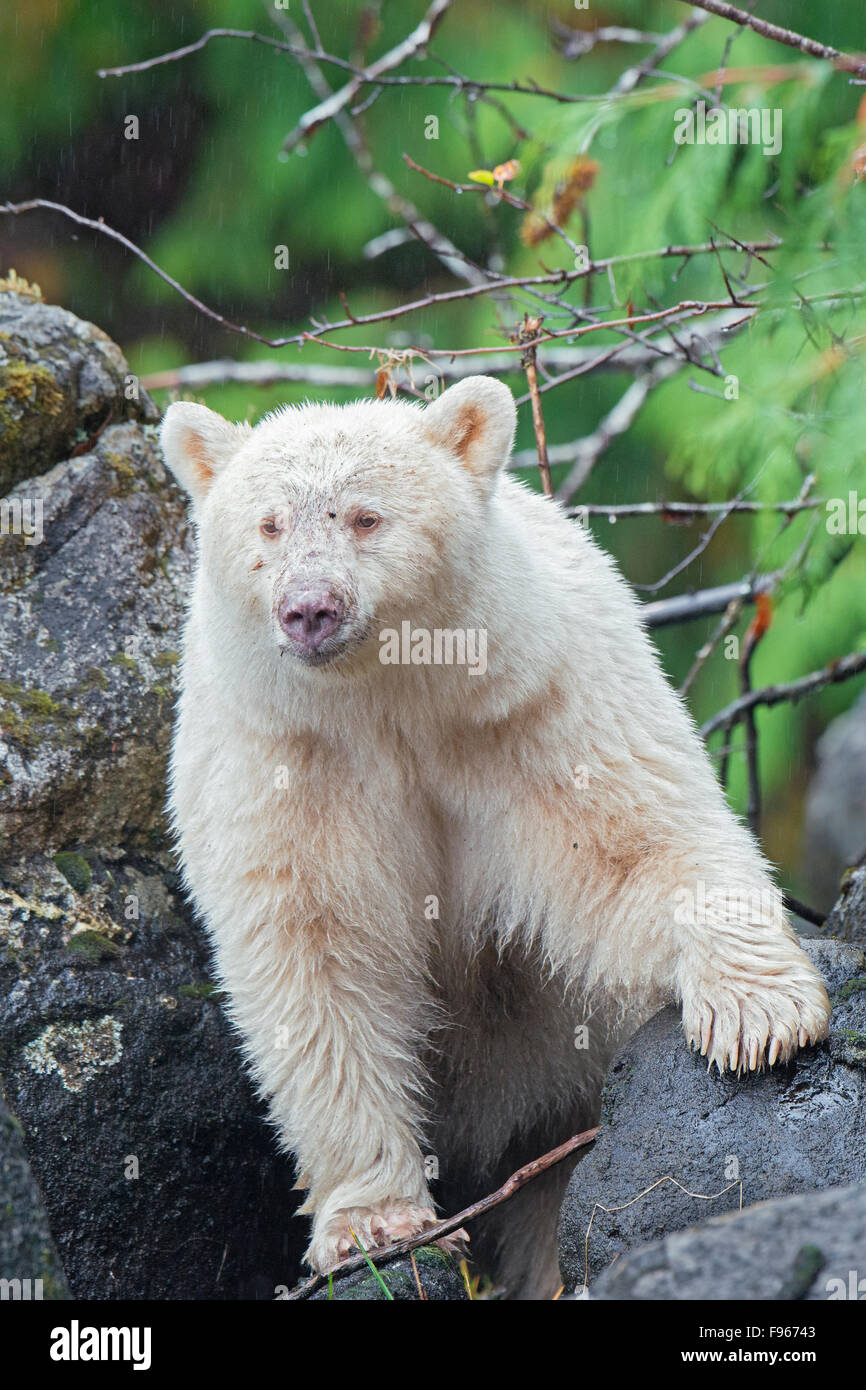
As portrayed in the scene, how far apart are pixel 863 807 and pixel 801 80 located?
564cm

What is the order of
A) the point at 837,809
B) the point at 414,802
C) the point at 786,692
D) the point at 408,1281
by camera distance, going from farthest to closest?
the point at 837,809 → the point at 786,692 → the point at 414,802 → the point at 408,1281

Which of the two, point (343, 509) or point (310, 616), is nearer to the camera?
point (310, 616)

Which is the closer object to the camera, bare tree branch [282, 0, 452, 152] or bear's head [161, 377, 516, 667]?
bear's head [161, 377, 516, 667]

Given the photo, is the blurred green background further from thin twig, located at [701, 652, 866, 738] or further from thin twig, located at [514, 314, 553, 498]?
thin twig, located at [514, 314, 553, 498]

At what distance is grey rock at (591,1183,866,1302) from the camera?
213 centimetres

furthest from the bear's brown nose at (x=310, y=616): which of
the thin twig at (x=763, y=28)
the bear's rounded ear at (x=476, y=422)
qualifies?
the thin twig at (x=763, y=28)

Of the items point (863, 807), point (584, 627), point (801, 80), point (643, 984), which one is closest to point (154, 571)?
point (584, 627)

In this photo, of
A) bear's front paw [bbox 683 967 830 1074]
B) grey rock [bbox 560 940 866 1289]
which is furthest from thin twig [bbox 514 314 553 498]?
grey rock [bbox 560 940 866 1289]

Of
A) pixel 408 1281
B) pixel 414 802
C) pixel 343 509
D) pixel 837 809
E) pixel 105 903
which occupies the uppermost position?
pixel 837 809

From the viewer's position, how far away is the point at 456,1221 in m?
3.33

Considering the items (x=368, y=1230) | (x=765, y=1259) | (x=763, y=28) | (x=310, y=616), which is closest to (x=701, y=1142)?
(x=368, y=1230)

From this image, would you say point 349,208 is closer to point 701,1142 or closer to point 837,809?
point 837,809

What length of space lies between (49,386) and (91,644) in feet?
3.00

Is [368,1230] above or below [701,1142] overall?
below
